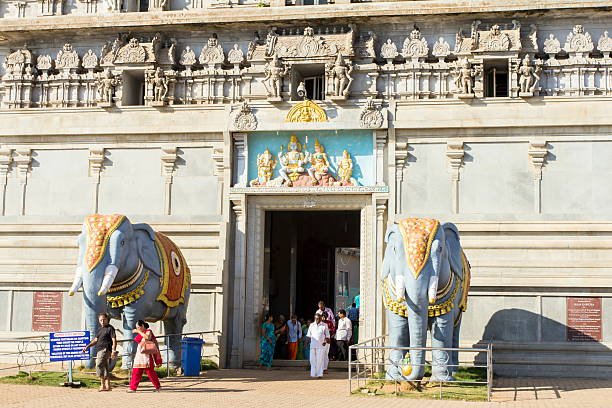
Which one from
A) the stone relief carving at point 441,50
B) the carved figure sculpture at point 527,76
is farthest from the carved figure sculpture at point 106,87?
the carved figure sculpture at point 527,76

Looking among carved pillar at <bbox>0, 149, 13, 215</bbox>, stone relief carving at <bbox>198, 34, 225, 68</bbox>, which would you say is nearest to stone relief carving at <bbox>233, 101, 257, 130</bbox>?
stone relief carving at <bbox>198, 34, 225, 68</bbox>

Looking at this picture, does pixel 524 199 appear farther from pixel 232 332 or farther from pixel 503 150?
pixel 232 332

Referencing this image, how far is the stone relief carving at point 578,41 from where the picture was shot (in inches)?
884

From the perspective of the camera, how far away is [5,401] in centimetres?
1559

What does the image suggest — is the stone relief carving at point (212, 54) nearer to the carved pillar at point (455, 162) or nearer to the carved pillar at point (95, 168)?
the carved pillar at point (95, 168)

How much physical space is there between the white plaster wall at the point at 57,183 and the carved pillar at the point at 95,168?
16cm

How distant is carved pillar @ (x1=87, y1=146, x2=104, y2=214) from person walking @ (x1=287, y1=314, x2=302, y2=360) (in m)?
5.76

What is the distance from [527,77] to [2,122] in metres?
13.3

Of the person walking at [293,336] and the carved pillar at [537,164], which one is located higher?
the carved pillar at [537,164]

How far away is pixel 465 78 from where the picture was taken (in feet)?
74.1

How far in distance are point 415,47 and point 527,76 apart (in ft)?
9.16

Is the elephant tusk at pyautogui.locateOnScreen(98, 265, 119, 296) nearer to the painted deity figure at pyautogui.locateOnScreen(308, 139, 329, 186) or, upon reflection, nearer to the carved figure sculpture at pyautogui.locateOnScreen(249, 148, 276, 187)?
the carved figure sculpture at pyautogui.locateOnScreen(249, 148, 276, 187)

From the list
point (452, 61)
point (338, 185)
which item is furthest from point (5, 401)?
point (452, 61)

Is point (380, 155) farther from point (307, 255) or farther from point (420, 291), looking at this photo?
point (307, 255)
